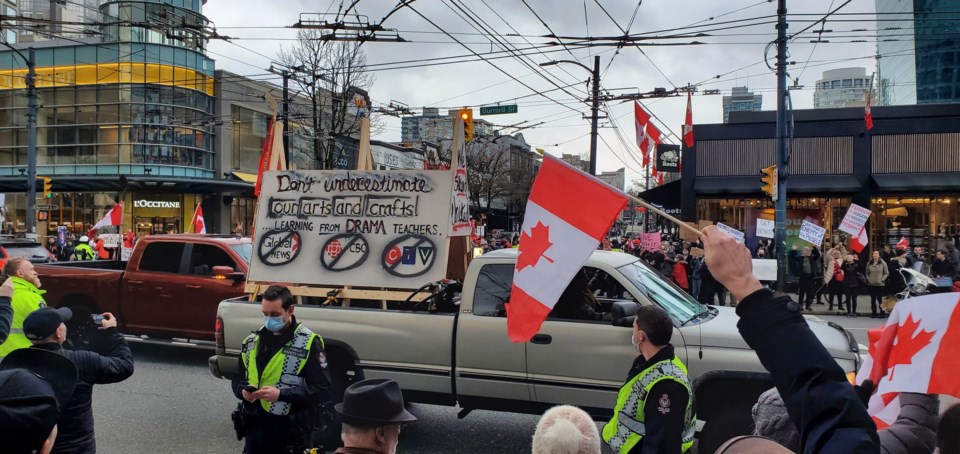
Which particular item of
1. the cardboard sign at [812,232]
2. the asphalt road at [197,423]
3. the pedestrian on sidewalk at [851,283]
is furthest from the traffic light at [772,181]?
the asphalt road at [197,423]

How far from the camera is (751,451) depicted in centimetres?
169

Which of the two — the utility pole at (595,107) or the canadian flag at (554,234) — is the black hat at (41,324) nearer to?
Result: the canadian flag at (554,234)

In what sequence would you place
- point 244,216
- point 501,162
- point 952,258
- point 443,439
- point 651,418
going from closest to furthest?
point 651,418, point 443,439, point 952,258, point 244,216, point 501,162

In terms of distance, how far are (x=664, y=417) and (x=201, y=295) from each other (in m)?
7.97

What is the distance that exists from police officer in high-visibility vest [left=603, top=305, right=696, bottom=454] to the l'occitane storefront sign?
33559 millimetres

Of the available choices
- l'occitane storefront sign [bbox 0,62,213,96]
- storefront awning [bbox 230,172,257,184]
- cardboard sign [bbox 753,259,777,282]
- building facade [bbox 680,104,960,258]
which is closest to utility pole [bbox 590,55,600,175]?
cardboard sign [bbox 753,259,777,282]

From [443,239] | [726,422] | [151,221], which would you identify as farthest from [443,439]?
[151,221]

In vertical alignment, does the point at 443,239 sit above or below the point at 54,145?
below

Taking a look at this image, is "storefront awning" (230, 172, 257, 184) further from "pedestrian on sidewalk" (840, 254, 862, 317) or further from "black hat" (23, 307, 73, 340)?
"black hat" (23, 307, 73, 340)

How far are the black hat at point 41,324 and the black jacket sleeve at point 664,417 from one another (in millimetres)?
3213

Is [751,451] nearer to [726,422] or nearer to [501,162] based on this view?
[726,422]

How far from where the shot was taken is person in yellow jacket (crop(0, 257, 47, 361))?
4680 mm

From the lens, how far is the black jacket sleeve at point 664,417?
321 centimetres

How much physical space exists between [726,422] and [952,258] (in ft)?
44.4
